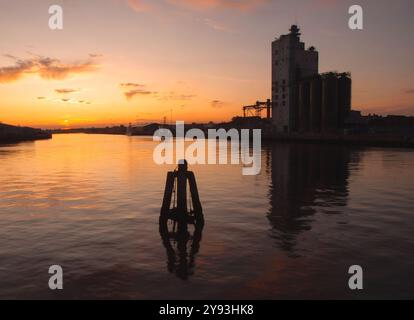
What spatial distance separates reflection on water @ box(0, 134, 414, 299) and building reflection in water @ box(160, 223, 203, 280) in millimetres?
43

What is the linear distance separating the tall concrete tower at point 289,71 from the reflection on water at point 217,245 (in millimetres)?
98741

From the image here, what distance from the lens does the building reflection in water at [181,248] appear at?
12477mm

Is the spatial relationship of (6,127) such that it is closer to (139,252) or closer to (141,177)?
(141,177)

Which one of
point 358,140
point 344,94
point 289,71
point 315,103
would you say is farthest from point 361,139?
point 289,71

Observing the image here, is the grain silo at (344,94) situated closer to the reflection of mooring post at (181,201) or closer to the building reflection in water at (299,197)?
the building reflection in water at (299,197)

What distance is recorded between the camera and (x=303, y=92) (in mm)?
117188

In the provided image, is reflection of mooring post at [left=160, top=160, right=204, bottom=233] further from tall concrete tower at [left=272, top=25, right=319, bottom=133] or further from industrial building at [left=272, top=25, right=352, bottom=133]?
tall concrete tower at [left=272, top=25, right=319, bottom=133]

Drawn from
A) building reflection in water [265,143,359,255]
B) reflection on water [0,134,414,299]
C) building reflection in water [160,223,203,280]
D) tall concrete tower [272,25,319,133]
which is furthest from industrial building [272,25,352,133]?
building reflection in water [160,223,203,280]

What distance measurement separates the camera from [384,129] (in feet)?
386

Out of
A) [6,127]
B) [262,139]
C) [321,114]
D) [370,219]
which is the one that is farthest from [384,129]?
[6,127]

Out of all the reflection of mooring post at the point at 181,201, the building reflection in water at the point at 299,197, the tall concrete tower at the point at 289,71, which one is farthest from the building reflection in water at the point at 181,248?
the tall concrete tower at the point at 289,71

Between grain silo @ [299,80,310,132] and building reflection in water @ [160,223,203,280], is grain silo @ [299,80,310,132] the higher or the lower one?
the higher one

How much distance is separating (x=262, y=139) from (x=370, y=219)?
388ft

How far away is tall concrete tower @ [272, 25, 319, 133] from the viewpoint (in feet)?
405
